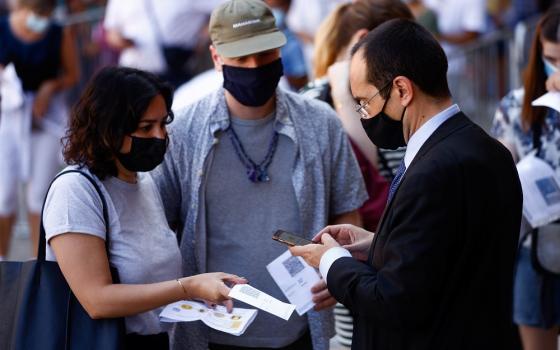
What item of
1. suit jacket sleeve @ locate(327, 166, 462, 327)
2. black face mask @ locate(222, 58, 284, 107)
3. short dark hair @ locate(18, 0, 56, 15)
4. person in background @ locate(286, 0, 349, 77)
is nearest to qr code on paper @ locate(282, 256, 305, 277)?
black face mask @ locate(222, 58, 284, 107)

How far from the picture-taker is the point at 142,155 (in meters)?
3.21

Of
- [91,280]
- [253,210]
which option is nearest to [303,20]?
[253,210]

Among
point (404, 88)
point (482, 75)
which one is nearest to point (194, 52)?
point (482, 75)

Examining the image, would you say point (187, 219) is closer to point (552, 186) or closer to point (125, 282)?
point (125, 282)

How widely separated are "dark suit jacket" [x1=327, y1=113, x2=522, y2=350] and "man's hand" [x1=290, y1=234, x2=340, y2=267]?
0.70 feet

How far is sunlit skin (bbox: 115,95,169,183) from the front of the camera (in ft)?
10.5

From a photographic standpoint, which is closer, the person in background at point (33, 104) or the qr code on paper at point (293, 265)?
the qr code on paper at point (293, 265)

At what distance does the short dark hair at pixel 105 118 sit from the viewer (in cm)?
315

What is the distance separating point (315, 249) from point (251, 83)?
0.85 m

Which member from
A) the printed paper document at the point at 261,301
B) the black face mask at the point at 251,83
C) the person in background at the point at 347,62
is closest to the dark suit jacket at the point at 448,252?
the printed paper document at the point at 261,301

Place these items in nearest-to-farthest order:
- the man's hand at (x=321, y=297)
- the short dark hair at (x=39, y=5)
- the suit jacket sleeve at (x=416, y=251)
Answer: the suit jacket sleeve at (x=416, y=251) → the man's hand at (x=321, y=297) → the short dark hair at (x=39, y=5)

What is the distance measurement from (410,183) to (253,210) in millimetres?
1099

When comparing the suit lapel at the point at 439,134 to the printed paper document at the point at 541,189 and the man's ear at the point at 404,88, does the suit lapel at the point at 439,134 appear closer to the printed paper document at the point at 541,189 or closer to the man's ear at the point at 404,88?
the man's ear at the point at 404,88

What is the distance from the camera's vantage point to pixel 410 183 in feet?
8.33
